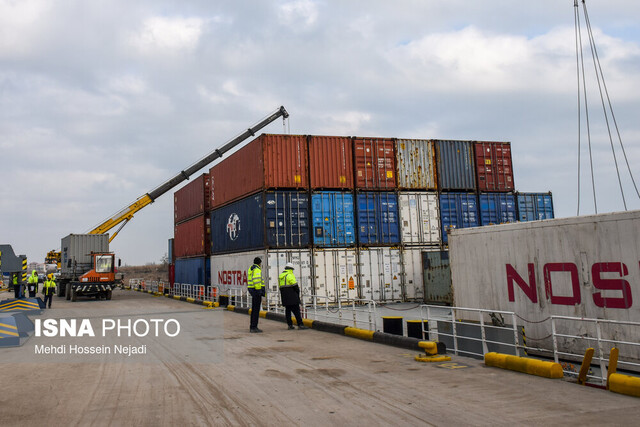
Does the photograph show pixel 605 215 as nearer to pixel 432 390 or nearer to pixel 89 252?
pixel 432 390

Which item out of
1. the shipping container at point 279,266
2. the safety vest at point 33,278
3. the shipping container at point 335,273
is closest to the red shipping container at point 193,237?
the shipping container at point 279,266

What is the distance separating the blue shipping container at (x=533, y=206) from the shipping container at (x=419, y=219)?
5.46 m

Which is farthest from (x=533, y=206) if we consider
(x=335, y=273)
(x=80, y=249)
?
(x=80, y=249)

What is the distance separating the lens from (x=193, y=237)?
107 feet

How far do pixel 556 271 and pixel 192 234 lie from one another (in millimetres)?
26639

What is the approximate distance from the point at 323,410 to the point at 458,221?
65.3ft

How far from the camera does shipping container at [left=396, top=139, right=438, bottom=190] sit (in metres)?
23.8

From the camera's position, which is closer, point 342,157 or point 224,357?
point 224,357

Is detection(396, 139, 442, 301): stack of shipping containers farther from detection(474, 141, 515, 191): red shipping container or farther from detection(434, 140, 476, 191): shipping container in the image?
detection(474, 141, 515, 191): red shipping container

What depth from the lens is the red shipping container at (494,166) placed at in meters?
25.4

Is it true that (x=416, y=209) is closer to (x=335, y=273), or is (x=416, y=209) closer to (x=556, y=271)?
(x=335, y=273)

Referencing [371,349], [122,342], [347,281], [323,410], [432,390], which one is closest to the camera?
[323,410]

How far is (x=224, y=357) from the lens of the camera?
369 inches

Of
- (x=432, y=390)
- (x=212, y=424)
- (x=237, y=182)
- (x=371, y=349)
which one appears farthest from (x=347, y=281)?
(x=212, y=424)
